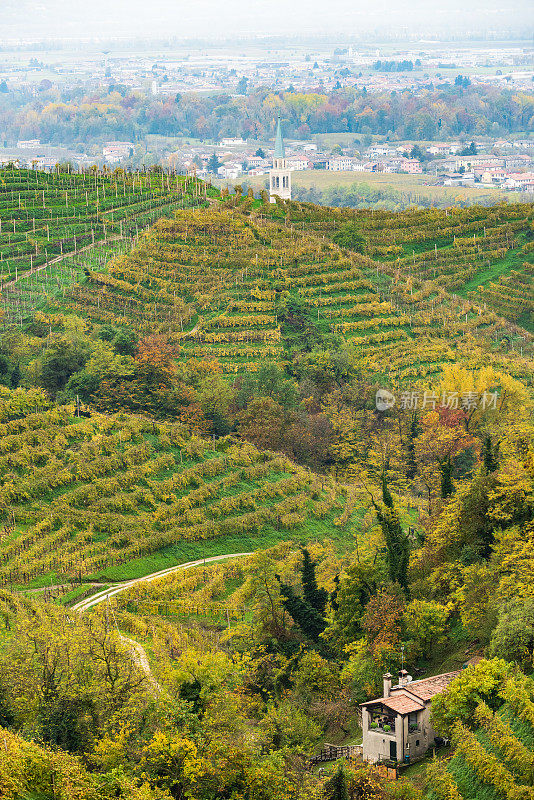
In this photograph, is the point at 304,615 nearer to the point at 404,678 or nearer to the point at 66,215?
the point at 404,678

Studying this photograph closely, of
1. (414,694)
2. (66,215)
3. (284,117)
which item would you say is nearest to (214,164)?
(284,117)

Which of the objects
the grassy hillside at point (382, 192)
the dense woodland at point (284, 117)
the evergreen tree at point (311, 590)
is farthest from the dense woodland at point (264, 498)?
the dense woodland at point (284, 117)

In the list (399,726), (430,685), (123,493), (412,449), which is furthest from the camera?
(412,449)

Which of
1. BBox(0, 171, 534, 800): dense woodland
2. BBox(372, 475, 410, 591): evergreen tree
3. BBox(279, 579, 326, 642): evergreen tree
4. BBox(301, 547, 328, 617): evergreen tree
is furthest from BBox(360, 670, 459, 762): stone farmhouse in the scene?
BBox(301, 547, 328, 617): evergreen tree

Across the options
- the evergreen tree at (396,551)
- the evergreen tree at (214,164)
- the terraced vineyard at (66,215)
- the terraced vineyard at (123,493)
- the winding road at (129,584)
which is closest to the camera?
the evergreen tree at (396,551)

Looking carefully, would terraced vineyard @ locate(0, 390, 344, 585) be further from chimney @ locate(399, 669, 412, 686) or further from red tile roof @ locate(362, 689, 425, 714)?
red tile roof @ locate(362, 689, 425, 714)

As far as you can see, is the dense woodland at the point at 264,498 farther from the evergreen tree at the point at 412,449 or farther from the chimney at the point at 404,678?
the chimney at the point at 404,678
